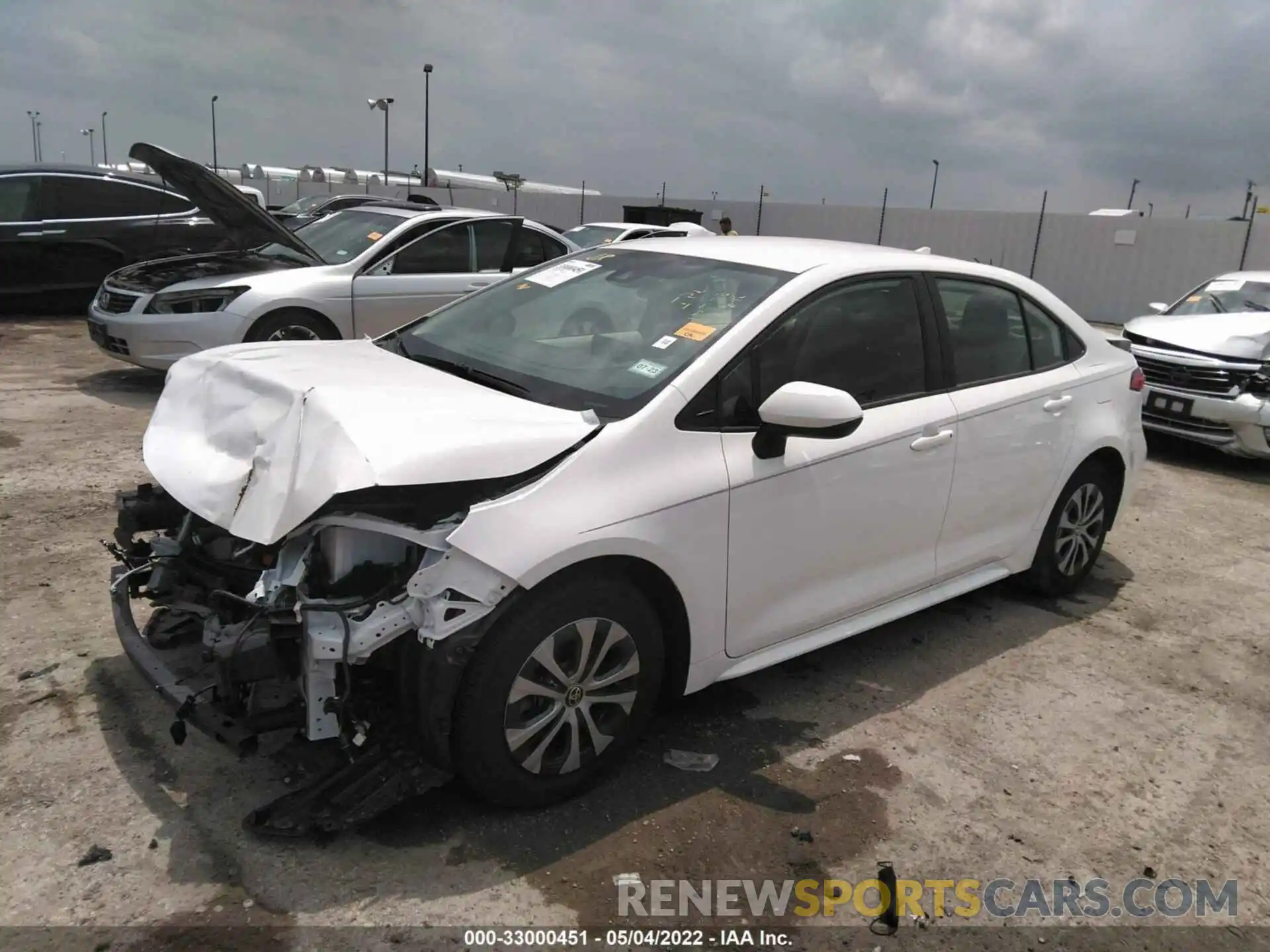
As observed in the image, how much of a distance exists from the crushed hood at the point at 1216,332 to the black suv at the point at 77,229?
9.53 m

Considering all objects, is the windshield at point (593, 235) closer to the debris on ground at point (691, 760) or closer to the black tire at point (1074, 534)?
the black tire at point (1074, 534)

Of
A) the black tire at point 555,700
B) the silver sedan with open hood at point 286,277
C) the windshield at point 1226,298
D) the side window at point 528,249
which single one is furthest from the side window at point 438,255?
the windshield at point 1226,298

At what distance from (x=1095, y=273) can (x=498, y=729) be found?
2259 cm

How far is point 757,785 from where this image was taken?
124 inches

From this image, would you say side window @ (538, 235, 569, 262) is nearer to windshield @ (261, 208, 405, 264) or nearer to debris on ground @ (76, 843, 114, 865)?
windshield @ (261, 208, 405, 264)

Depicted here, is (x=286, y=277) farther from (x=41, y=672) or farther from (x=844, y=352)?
(x=844, y=352)

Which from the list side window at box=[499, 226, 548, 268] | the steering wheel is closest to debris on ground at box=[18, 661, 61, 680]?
the steering wheel

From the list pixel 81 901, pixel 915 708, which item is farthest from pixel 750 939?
pixel 81 901

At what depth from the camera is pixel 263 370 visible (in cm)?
321

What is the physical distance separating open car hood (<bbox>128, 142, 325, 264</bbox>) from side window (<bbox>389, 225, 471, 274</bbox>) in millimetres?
690

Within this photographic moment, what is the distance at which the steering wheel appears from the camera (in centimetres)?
354

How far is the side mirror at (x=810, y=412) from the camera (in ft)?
9.79

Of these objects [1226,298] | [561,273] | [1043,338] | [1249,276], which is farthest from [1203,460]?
[561,273]

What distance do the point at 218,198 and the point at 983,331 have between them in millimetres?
5795
